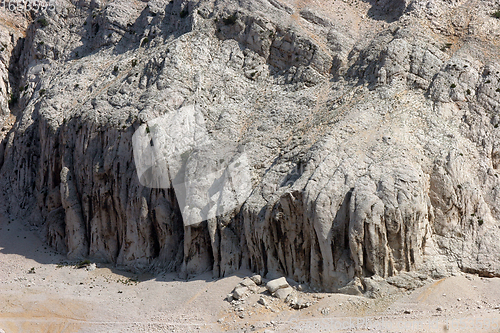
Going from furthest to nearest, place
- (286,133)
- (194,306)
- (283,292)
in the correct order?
(286,133), (194,306), (283,292)

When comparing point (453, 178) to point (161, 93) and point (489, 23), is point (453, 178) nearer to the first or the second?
point (489, 23)

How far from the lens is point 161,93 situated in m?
36.7

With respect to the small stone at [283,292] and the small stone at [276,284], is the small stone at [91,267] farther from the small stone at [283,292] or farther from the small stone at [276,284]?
the small stone at [283,292]

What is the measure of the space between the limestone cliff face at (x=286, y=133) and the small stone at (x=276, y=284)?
3.44 ft

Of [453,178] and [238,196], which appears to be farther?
[238,196]

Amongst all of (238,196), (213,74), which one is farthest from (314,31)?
(238,196)

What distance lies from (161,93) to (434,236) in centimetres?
2079

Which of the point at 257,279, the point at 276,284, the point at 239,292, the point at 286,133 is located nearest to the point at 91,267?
the point at 239,292

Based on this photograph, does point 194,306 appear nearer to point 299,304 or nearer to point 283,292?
point 283,292

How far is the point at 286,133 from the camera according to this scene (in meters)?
33.9

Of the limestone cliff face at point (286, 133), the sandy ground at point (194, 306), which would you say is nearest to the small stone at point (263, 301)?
the sandy ground at point (194, 306)

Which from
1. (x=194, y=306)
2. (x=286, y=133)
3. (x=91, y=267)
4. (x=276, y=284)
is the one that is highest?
(x=286, y=133)

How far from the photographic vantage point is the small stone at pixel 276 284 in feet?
90.3

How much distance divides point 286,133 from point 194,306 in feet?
41.9
